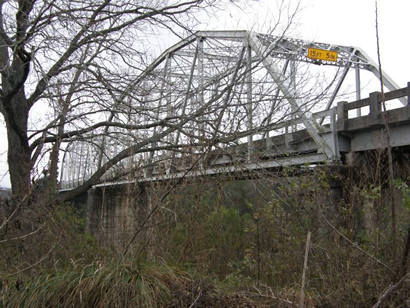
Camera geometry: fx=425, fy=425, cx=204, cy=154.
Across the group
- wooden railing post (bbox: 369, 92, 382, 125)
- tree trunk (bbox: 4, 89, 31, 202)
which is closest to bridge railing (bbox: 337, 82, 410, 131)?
wooden railing post (bbox: 369, 92, 382, 125)

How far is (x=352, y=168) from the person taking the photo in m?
6.64

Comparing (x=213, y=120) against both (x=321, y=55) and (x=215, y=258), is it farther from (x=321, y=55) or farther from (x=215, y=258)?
→ (x=321, y=55)

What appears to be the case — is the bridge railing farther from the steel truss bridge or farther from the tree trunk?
the tree trunk

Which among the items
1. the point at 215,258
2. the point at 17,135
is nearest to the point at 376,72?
the point at 17,135

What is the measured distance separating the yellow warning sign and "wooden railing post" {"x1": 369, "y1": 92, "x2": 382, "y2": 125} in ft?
8.08

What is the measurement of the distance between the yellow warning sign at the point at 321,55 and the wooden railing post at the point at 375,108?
2462 mm

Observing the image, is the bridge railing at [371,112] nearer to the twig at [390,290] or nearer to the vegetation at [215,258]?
the vegetation at [215,258]

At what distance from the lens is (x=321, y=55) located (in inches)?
583

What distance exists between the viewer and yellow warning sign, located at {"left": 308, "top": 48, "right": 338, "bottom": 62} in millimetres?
12294

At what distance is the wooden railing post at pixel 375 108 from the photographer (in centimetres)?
1001

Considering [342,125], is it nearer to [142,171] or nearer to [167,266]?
[142,171]

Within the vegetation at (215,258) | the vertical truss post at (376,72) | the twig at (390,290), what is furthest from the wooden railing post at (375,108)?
the vertical truss post at (376,72)

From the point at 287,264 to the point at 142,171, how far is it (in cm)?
211

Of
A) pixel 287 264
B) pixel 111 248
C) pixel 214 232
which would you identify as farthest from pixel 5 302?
pixel 287 264
